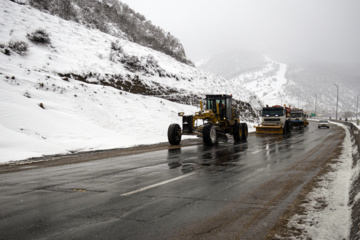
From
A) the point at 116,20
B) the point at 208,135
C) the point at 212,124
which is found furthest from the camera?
the point at 116,20

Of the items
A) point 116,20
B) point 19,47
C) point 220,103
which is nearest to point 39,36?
point 19,47

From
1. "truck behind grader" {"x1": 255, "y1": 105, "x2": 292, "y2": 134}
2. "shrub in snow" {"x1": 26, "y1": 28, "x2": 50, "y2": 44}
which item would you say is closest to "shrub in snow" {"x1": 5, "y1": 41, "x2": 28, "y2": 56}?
"shrub in snow" {"x1": 26, "y1": 28, "x2": 50, "y2": 44}

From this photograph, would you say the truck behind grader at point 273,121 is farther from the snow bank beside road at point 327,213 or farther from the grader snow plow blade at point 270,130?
the snow bank beside road at point 327,213

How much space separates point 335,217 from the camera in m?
4.32

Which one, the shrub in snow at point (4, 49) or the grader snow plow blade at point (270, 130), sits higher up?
the shrub in snow at point (4, 49)

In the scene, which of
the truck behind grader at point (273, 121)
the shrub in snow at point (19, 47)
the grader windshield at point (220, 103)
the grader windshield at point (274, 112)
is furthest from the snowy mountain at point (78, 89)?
the grader windshield at point (274, 112)

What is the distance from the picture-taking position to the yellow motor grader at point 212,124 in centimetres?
1483

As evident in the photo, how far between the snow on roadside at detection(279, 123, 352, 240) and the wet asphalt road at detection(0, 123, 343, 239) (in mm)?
380

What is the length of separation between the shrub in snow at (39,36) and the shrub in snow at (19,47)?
3266 mm

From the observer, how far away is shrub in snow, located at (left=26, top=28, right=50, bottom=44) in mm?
29414

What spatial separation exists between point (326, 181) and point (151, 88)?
89.4 feet

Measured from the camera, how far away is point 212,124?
15.2 metres

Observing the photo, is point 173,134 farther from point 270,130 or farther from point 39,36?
point 39,36

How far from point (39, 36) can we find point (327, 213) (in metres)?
32.6
